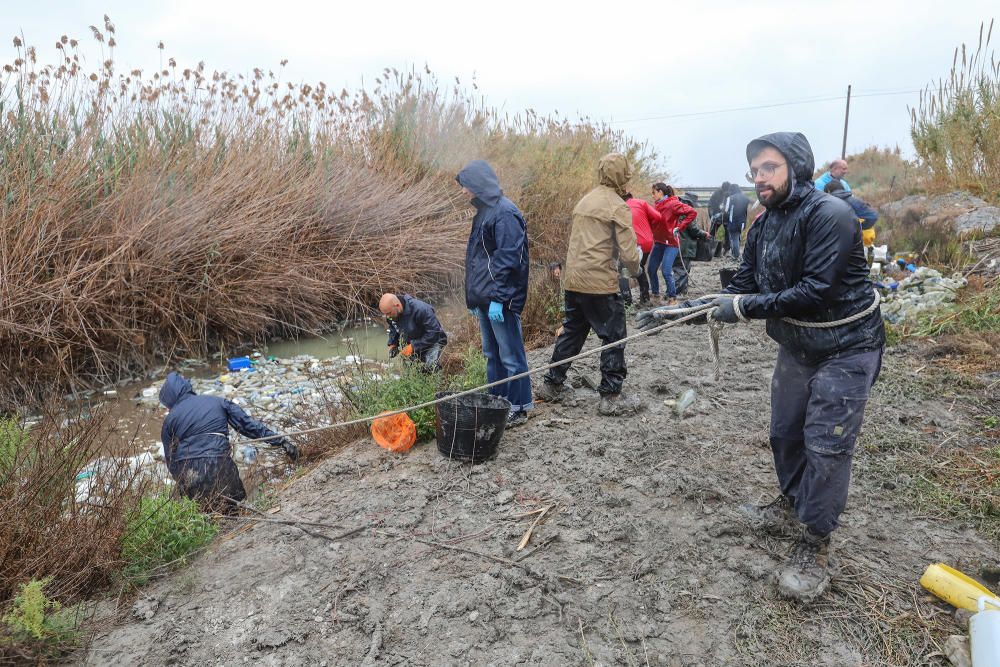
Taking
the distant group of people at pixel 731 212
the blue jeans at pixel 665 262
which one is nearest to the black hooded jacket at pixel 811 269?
the blue jeans at pixel 665 262

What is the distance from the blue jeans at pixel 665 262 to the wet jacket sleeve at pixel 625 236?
4.36 m

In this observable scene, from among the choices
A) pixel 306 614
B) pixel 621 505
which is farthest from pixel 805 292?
pixel 306 614

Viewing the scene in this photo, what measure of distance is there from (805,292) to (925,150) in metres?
13.6

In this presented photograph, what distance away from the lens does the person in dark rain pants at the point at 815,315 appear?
8.97 ft

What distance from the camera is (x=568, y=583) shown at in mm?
3127

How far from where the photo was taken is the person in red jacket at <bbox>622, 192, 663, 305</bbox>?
7.09m

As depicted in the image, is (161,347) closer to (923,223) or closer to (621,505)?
(621,505)

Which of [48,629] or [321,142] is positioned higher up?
[321,142]

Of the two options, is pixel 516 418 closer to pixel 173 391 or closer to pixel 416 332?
pixel 416 332

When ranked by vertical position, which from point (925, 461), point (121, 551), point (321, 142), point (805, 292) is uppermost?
point (321, 142)

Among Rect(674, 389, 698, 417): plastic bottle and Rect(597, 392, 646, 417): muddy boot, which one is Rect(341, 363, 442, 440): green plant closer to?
Rect(597, 392, 646, 417): muddy boot

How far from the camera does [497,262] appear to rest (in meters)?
4.75

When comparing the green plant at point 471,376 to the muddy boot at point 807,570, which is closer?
the muddy boot at point 807,570

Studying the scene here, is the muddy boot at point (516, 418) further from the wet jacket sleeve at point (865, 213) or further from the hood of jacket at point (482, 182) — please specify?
the wet jacket sleeve at point (865, 213)
